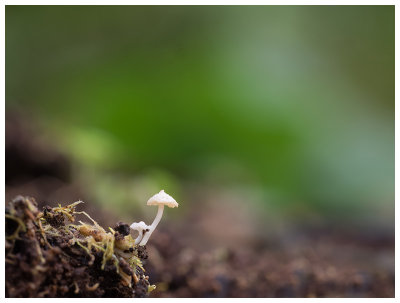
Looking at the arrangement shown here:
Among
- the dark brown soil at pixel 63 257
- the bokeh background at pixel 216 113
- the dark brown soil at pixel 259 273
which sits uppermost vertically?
the bokeh background at pixel 216 113

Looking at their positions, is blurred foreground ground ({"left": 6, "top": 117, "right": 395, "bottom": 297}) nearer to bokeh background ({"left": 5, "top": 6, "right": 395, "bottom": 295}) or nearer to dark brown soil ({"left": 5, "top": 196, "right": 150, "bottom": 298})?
bokeh background ({"left": 5, "top": 6, "right": 395, "bottom": 295})

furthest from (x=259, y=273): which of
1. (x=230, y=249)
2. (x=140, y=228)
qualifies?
(x=140, y=228)

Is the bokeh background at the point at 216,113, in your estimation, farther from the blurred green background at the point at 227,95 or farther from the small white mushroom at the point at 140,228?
A: the small white mushroom at the point at 140,228

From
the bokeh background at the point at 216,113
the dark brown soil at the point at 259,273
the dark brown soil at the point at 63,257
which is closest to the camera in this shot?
the dark brown soil at the point at 63,257

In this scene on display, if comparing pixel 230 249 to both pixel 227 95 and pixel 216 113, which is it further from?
pixel 227 95


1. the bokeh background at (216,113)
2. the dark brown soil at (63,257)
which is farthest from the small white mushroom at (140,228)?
the bokeh background at (216,113)

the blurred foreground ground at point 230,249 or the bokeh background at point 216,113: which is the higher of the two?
the bokeh background at point 216,113

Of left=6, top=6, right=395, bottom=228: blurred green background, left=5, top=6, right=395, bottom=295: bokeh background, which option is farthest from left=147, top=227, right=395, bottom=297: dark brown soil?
left=6, top=6, right=395, bottom=228: blurred green background
